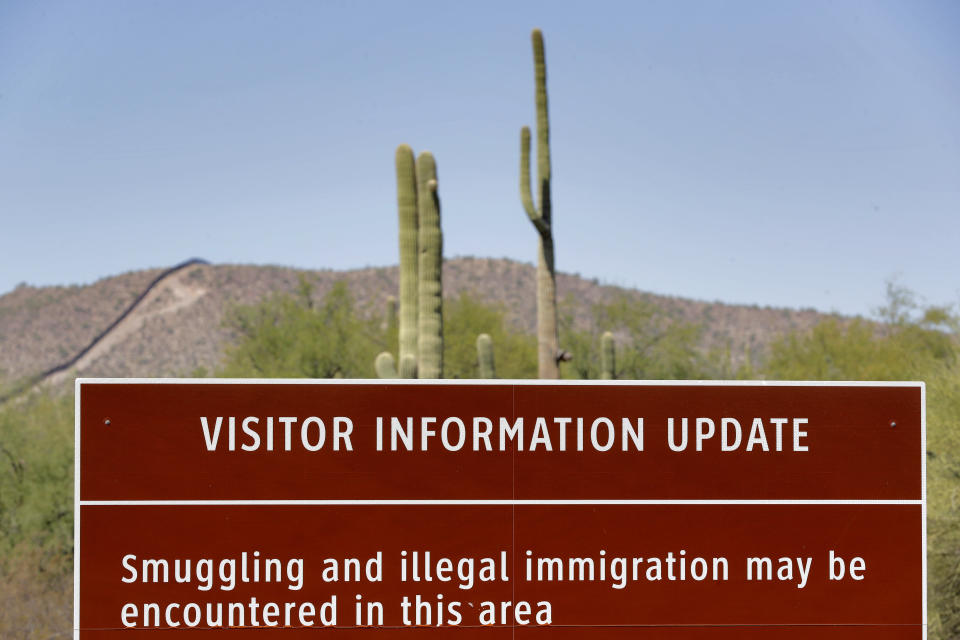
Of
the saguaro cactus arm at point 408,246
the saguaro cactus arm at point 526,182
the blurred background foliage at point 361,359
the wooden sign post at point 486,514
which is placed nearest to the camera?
the wooden sign post at point 486,514

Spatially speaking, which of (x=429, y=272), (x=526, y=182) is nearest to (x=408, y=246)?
(x=429, y=272)

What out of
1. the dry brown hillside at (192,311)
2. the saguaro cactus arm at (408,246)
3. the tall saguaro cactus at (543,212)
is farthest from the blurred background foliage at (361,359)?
the dry brown hillside at (192,311)

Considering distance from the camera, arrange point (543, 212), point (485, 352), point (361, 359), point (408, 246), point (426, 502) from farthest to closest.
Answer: point (361, 359) → point (543, 212) → point (485, 352) → point (408, 246) → point (426, 502)

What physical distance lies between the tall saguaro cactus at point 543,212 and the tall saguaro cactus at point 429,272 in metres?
3.97

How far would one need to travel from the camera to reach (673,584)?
4.20 metres

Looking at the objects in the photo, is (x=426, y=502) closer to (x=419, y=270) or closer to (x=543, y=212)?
(x=419, y=270)

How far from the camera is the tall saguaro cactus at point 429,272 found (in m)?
12.5

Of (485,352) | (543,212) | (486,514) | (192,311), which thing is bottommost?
(486,514)

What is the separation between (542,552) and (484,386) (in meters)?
0.69

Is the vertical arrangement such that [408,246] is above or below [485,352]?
above

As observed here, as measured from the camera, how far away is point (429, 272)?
1309 centimetres

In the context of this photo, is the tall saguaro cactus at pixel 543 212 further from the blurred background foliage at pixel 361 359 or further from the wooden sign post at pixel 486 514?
the wooden sign post at pixel 486 514

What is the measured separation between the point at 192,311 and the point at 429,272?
Answer: 2613 inches

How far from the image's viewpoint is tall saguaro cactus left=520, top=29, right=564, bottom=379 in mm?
17844
